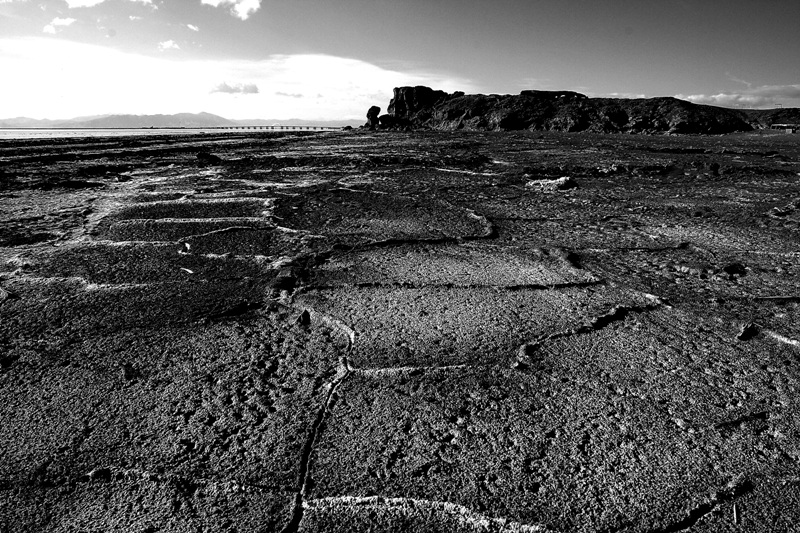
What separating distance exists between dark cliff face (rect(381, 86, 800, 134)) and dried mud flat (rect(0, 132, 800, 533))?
2842 centimetres

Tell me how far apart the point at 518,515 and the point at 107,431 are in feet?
3.30

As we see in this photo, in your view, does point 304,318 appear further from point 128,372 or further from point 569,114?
point 569,114

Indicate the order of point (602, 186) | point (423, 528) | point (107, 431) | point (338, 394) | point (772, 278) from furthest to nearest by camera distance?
point (602, 186), point (772, 278), point (338, 394), point (107, 431), point (423, 528)

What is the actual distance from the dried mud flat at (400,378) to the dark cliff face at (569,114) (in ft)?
93.2

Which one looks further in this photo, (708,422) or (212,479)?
(708,422)

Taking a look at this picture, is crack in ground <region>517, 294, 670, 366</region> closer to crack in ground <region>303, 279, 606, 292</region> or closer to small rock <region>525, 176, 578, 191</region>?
crack in ground <region>303, 279, 606, 292</region>

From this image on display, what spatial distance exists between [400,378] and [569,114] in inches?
1499

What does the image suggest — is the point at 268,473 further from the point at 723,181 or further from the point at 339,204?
the point at 723,181

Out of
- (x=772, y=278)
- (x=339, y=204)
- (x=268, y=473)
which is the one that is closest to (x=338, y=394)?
(x=268, y=473)

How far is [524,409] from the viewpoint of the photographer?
4.52 feet

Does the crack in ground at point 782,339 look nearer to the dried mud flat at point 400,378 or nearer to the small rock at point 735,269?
the dried mud flat at point 400,378

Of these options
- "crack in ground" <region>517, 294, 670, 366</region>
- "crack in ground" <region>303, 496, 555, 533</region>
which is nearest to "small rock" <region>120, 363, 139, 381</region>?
"crack in ground" <region>303, 496, 555, 533</region>

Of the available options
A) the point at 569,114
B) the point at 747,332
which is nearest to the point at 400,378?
the point at 747,332

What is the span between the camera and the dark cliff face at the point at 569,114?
1140 inches
